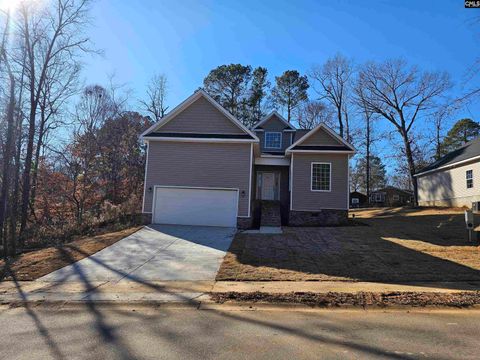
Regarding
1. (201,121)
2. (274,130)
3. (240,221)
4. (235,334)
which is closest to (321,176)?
(240,221)

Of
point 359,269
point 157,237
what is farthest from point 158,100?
point 359,269

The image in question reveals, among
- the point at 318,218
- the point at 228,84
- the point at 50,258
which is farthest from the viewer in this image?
the point at 228,84

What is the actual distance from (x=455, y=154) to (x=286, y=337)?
28.6m

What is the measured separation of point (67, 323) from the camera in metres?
5.70

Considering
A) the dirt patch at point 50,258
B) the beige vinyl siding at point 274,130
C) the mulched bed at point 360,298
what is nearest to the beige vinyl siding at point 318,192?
the beige vinyl siding at point 274,130

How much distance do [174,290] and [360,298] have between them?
3.73m

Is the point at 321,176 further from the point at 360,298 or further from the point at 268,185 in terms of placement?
the point at 360,298

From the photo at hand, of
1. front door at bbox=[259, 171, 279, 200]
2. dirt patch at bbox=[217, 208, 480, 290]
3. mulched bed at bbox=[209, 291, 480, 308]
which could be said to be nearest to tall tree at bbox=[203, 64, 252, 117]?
front door at bbox=[259, 171, 279, 200]

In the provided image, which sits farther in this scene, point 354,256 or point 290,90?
point 290,90

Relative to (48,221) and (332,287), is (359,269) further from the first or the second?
(48,221)

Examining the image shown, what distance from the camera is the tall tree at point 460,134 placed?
44.6 m

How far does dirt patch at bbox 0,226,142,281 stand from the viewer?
385 inches

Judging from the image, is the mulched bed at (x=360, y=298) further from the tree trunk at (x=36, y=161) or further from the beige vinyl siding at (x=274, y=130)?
the tree trunk at (x=36, y=161)

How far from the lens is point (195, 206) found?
17578mm
